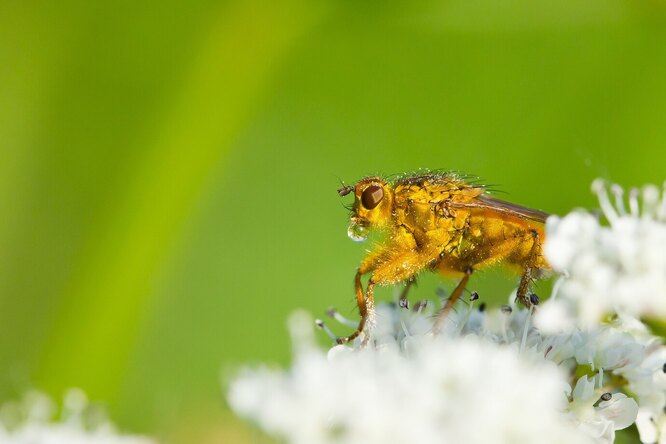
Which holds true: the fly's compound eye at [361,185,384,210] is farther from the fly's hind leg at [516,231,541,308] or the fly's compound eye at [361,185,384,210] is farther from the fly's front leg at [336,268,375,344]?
the fly's hind leg at [516,231,541,308]

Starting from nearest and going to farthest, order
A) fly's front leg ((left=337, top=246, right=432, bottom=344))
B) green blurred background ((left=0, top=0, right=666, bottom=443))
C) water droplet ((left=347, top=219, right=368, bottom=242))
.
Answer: fly's front leg ((left=337, top=246, right=432, bottom=344)) < water droplet ((left=347, top=219, right=368, bottom=242)) < green blurred background ((left=0, top=0, right=666, bottom=443))

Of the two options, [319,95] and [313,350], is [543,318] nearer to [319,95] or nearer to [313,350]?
[313,350]

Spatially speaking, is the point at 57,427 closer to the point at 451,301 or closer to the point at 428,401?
the point at 451,301

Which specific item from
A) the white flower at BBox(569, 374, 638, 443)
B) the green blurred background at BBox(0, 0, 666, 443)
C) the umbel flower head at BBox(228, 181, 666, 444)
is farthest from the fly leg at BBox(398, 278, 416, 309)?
the green blurred background at BBox(0, 0, 666, 443)

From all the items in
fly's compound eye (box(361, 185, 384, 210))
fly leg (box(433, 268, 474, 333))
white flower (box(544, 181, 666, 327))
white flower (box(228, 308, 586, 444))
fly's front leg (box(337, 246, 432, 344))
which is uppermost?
fly's compound eye (box(361, 185, 384, 210))

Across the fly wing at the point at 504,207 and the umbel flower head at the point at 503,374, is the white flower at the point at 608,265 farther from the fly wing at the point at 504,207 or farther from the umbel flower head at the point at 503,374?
the fly wing at the point at 504,207
